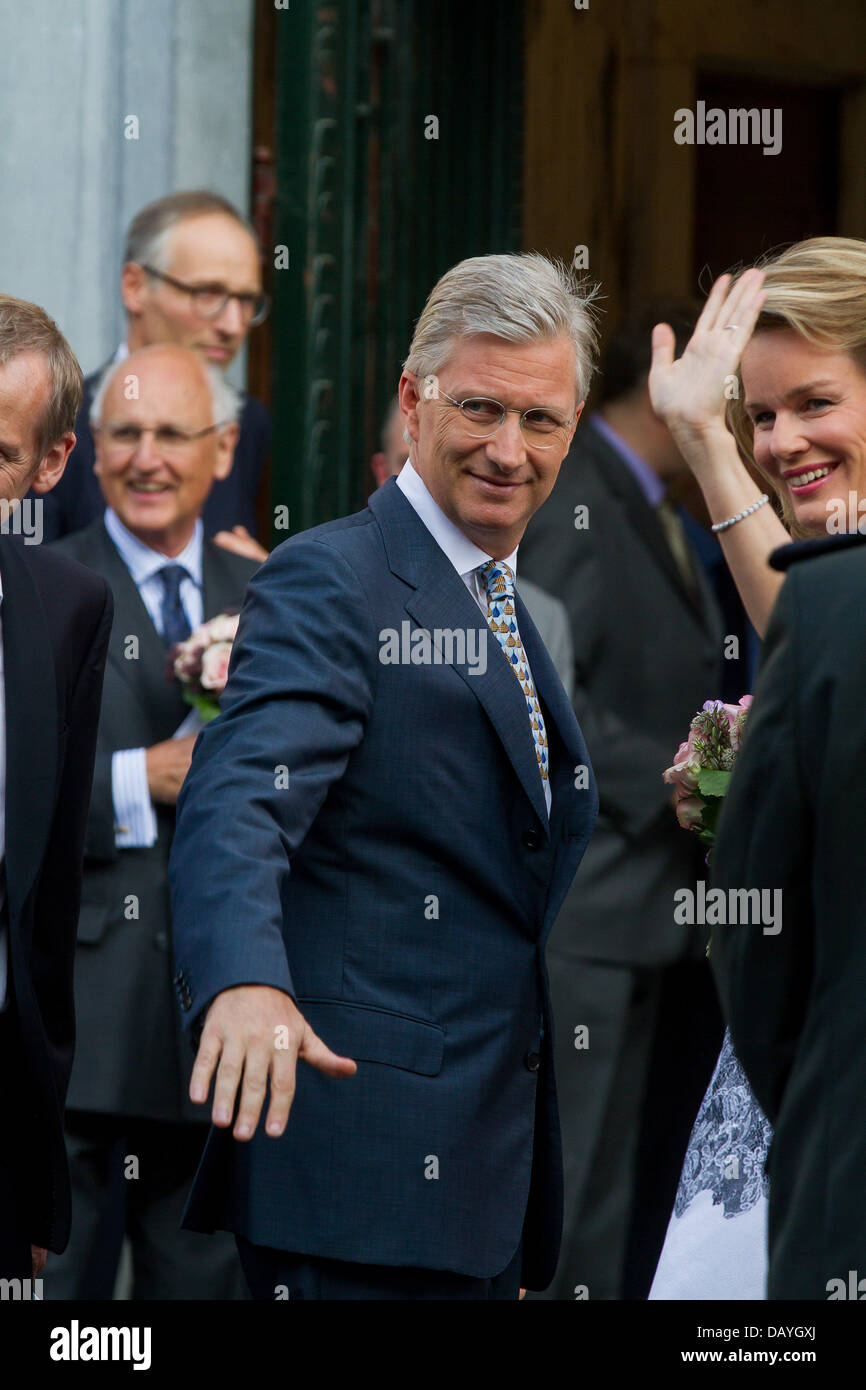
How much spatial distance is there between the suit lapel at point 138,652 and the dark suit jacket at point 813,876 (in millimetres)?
2314

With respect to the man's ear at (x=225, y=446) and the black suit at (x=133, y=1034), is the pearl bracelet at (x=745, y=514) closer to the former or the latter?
the black suit at (x=133, y=1034)

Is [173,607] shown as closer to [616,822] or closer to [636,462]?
[616,822]

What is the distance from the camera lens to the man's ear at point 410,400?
→ 2.97m

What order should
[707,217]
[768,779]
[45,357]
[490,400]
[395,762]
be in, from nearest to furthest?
1. [768,779]
2. [395,762]
3. [490,400]
4. [45,357]
5. [707,217]

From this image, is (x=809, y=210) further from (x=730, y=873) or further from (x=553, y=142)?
(x=730, y=873)

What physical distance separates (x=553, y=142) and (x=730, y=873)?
15.3 ft

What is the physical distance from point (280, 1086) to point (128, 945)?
2.00 metres

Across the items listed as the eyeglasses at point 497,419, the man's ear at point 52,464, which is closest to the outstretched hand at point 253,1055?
the eyeglasses at point 497,419

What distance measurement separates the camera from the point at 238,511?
5.27m

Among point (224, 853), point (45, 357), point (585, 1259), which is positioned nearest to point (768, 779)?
point (224, 853)

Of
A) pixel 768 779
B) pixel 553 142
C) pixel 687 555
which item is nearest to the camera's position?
pixel 768 779

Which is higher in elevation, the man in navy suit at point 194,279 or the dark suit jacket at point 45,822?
the man in navy suit at point 194,279

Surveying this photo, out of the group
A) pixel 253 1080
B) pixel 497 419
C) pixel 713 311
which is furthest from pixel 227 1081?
pixel 713 311

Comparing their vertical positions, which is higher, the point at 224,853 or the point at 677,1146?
the point at 224,853
